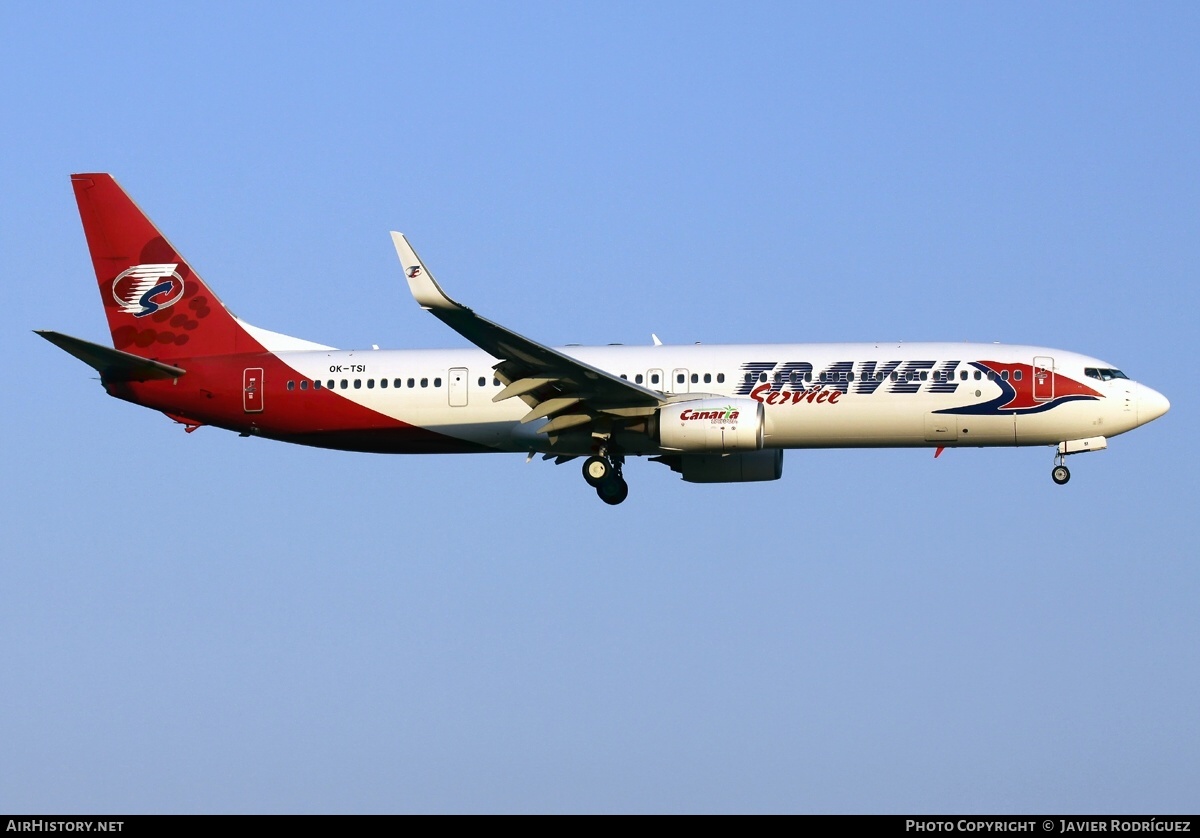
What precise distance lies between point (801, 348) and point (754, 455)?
393cm

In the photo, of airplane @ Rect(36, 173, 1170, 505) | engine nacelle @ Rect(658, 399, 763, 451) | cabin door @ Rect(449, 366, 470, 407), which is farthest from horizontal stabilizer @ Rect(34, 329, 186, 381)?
engine nacelle @ Rect(658, 399, 763, 451)

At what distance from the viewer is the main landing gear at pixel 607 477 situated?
153ft

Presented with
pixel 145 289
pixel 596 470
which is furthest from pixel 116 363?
pixel 596 470

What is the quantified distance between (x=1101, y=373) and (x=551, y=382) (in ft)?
46.0

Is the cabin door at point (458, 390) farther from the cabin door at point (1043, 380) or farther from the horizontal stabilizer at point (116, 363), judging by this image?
the cabin door at point (1043, 380)

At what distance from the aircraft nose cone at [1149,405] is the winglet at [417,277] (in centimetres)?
1756

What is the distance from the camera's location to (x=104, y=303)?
5084 centimetres

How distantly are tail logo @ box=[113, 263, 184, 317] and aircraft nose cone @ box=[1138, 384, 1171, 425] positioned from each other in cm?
2631

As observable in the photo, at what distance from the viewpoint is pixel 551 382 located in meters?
44.6

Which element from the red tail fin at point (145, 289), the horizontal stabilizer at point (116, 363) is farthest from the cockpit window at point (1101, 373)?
the horizontal stabilizer at point (116, 363)

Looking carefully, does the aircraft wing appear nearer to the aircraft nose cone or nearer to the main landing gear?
the main landing gear

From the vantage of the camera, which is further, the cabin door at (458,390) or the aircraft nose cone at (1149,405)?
the cabin door at (458,390)

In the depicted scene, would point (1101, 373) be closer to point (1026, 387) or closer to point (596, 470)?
point (1026, 387)
